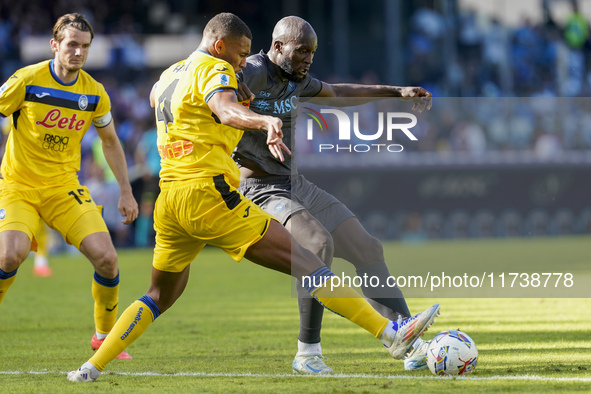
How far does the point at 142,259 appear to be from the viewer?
1534cm

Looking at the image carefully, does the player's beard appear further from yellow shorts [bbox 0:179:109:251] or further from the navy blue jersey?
yellow shorts [bbox 0:179:109:251]

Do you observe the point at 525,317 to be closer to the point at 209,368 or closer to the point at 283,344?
the point at 283,344

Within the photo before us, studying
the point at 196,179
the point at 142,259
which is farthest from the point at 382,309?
the point at 142,259

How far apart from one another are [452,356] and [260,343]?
2.11m

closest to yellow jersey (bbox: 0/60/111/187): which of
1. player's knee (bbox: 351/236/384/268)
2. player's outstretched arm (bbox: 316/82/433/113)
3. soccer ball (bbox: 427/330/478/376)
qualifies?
player's outstretched arm (bbox: 316/82/433/113)

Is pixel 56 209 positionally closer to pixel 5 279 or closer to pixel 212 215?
pixel 5 279

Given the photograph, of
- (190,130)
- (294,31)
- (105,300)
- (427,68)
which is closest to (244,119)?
(190,130)

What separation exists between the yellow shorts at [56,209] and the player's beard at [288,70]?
68.4 inches

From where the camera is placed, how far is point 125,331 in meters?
5.02

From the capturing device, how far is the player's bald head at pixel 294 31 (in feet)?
18.4

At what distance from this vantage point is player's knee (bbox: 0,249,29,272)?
574cm

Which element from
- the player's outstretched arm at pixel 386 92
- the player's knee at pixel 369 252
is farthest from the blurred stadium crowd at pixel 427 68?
the player's knee at pixel 369 252

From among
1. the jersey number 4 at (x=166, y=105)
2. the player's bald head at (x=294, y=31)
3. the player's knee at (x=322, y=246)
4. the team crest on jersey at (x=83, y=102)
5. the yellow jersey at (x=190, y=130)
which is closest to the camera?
the yellow jersey at (x=190, y=130)

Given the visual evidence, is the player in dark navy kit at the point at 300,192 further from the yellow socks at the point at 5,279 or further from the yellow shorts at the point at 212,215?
the yellow socks at the point at 5,279
